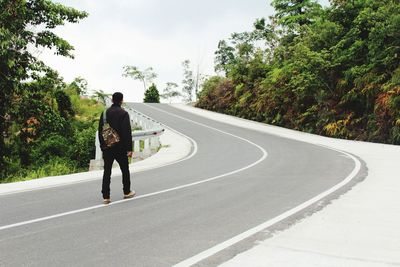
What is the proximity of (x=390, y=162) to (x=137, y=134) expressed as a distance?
8.62m

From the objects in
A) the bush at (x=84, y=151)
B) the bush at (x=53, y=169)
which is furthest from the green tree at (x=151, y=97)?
the bush at (x=84, y=151)

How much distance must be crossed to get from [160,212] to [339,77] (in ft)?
71.0

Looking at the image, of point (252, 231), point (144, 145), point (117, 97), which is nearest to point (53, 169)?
point (144, 145)

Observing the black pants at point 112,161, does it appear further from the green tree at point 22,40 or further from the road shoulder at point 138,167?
the green tree at point 22,40

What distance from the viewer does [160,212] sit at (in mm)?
6859

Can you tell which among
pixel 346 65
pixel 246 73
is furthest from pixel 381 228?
pixel 246 73

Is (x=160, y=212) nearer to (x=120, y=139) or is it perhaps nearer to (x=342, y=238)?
(x=120, y=139)

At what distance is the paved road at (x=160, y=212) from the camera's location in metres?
4.76

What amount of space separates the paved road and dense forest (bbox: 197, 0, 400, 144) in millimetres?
9778

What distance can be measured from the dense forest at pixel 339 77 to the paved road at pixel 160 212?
9.78 meters

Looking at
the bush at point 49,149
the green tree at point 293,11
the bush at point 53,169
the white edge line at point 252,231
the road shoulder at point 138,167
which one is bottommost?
the bush at point 53,169

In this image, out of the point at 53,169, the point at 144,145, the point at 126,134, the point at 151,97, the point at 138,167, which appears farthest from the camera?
the point at 151,97

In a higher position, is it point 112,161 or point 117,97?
point 117,97

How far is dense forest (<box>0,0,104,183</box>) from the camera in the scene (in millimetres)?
16062
